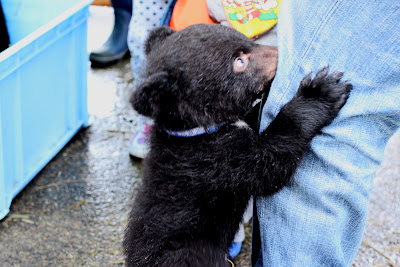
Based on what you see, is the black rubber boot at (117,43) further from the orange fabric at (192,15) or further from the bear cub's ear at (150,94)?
the bear cub's ear at (150,94)

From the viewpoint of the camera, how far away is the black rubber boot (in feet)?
15.4

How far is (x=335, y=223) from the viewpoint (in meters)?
1.89

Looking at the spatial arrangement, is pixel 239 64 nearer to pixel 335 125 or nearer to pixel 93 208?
pixel 335 125

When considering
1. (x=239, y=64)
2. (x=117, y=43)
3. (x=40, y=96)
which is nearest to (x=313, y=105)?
(x=239, y=64)

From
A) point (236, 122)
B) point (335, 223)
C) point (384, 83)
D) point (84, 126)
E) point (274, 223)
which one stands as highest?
point (384, 83)

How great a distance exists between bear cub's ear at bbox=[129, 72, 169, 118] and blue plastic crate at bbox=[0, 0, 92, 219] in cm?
108

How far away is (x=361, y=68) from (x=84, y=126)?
8.79 ft

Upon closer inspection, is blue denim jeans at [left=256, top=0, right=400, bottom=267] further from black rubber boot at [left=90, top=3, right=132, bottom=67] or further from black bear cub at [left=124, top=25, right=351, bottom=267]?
black rubber boot at [left=90, top=3, right=132, bottom=67]

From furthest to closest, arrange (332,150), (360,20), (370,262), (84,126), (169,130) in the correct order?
(84,126) < (370,262) < (169,130) < (332,150) < (360,20)

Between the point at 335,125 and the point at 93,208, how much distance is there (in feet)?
6.02

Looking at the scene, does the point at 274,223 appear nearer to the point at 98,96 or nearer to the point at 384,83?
the point at 384,83

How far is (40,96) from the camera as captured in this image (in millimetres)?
3230

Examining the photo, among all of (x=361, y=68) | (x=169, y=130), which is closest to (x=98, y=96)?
(x=169, y=130)

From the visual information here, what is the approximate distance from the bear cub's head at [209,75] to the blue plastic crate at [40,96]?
1.08 meters
